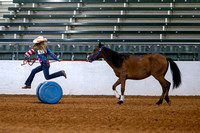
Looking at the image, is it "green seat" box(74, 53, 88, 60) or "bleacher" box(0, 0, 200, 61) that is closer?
"green seat" box(74, 53, 88, 60)

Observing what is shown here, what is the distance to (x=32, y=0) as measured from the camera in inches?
704

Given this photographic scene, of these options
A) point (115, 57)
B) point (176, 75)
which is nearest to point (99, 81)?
point (115, 57)

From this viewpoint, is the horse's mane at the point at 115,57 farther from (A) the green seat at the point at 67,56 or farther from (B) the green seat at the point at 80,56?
(B) the green seat at the point at 80,56

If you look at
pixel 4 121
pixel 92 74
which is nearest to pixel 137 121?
pixel 4 121

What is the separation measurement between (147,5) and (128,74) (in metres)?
9.26

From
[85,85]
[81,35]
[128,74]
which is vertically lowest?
[85,85]

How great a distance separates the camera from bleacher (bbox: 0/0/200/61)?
16203 mm

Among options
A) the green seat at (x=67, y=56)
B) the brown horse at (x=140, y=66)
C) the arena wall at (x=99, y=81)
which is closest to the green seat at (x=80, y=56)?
the green seat at (x=67, y=56)

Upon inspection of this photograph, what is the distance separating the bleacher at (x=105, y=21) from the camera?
638 inches

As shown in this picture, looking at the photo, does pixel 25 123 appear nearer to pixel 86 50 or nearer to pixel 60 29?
pixel 86 50

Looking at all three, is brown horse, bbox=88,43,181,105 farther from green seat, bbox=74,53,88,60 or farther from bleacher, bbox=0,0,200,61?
bleacher, bbox=0,0,200,61

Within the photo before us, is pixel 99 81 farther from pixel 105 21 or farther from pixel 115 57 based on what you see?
pixel 105 21

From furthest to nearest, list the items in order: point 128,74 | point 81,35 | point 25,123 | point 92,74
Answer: point 81,35
point 92,74
point 128,74
point 25,123

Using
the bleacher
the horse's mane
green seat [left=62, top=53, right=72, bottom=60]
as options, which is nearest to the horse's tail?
the horse's mane
